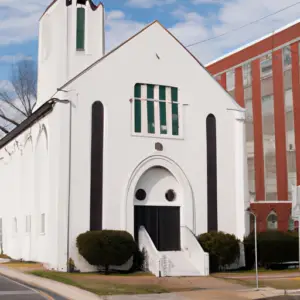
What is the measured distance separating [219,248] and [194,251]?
1.13m

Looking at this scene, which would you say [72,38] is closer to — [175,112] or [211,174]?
[175,112]

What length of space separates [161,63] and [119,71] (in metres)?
2.31

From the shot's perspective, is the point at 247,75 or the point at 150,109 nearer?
the point at 150,109

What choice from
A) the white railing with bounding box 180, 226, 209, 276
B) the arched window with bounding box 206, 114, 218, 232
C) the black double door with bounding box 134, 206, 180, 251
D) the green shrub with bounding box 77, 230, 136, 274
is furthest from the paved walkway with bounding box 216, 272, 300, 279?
the green shrub with bounding box 77, 230, 136, 274

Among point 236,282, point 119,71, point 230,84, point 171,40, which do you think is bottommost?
point 236,282

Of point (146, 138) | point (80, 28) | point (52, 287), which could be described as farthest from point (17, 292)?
point (80, 28)

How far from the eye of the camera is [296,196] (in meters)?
19.0

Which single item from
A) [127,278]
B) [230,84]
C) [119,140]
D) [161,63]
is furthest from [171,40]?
[230,84]

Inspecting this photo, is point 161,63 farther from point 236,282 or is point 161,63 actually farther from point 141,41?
point 236,282

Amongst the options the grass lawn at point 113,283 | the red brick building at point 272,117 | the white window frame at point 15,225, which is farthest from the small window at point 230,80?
the grass lawn at point 113,283

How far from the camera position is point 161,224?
91.8ft

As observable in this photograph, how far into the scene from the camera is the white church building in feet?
85.3

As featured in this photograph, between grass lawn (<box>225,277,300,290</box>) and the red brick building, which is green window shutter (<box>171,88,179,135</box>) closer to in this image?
grass lawn (<box>225,277,300,290</box>)

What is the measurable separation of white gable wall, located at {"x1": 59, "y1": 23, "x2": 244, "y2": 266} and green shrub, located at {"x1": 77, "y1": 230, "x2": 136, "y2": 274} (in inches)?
40.6
